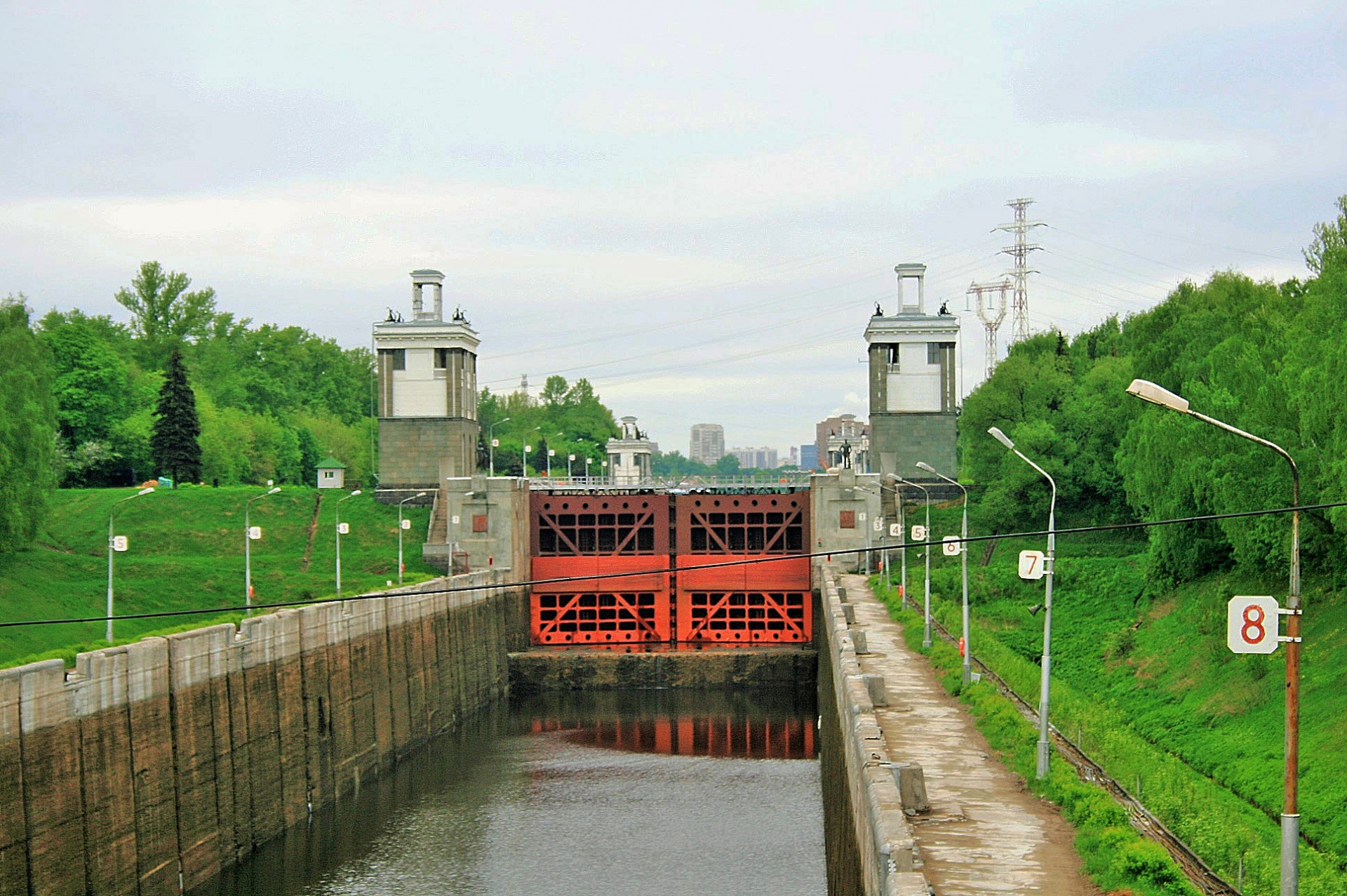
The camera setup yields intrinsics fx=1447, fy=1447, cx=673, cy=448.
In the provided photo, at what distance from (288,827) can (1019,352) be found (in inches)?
2174

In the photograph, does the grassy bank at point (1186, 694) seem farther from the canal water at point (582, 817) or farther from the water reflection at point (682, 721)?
the canal water at point (582, 817)

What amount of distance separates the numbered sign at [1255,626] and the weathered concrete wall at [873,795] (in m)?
4.02

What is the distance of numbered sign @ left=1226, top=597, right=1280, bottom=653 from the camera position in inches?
570

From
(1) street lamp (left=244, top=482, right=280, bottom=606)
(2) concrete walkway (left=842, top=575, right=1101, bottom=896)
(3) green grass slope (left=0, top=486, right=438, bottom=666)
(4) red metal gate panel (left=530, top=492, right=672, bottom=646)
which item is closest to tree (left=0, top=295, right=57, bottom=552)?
(3) green grass slope (left=0, top=486, right=438, bottom=666)

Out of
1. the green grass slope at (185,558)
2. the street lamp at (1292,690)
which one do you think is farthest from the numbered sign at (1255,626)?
the green grass slope at (185,558)

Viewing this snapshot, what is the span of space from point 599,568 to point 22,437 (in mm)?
23044

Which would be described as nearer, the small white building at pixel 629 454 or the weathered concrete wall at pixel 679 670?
the weathered concrete wall at pixel 679 670

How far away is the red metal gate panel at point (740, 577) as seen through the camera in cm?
6044

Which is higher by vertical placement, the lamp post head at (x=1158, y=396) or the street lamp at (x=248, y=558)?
the lamp post head at (x=1158, y=396)

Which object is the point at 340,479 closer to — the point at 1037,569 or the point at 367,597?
the point at 367,597

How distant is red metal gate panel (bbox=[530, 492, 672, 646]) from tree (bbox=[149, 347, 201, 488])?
3148 centimetres

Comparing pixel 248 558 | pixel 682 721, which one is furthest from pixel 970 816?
pixel 682 721

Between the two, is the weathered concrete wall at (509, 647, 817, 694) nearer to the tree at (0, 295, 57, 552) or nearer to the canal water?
the canal water

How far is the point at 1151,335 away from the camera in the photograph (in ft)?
185
